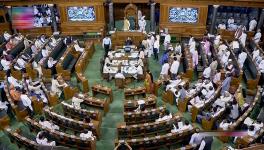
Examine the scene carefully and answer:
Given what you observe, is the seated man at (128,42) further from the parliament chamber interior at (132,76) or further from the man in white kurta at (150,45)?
the man in white kurta at (150,45)

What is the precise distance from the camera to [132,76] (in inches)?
623

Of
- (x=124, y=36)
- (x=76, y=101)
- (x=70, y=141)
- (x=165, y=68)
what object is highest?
(x=124, y=36)

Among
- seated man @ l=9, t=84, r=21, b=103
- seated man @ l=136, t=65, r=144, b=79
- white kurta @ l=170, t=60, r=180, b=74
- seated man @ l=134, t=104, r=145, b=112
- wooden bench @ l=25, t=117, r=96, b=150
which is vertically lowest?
wooden bench @ l=25, t=117, r=96, b=150

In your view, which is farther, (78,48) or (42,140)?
(78,48)

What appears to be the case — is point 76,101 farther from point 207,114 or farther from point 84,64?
point 207,114

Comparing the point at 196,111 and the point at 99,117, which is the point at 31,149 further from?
the point at 196,111

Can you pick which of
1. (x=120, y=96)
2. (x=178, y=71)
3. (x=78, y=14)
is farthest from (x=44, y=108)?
(x=78, y=14)

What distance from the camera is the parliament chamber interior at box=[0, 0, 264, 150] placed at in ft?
39.3

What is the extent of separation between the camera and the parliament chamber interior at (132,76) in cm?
1198

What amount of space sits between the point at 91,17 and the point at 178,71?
6.95 meters

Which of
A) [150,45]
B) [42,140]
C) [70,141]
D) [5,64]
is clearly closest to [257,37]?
[150,45]

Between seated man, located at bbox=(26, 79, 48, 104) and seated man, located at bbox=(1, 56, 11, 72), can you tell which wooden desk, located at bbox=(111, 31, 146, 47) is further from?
seated man, located at bbox=(1, 56, 11, 72)

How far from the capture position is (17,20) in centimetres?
2027

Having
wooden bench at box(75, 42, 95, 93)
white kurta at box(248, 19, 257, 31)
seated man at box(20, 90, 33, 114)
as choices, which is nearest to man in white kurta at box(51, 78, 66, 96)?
wooden bench at box(75, 42, 95, 93)
